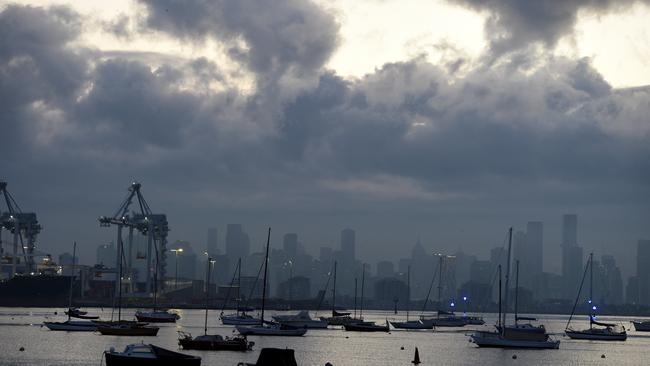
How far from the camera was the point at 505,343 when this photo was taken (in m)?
112

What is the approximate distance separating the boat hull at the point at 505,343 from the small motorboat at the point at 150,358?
57.0 m

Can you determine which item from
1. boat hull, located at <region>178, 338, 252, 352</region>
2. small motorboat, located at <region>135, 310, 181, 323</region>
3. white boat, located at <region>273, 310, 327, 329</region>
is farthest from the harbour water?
small motorboat, located at <region>135, 310, 181, 323</region>

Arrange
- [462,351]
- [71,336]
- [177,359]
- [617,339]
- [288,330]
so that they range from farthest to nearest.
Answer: [617,339], [288,330], [71,336], [462,351], [177,359]

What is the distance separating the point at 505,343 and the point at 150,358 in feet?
190

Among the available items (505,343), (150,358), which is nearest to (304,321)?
(505,343)

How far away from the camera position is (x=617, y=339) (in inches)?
5792

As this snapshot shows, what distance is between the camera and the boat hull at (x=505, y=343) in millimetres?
111625

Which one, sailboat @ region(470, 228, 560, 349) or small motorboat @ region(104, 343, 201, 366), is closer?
small motorboat @ region(104, 343, 201, 366)

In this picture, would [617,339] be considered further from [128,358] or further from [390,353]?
[128,358]

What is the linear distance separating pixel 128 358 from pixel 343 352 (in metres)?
40.2

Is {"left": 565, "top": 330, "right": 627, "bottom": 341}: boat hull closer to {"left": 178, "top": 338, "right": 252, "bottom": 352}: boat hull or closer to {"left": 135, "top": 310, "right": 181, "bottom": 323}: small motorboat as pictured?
{"left": 135, "top": 310, "right": 181, "bottom": 323}: small motorboat

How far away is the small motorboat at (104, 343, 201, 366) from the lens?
198 feet

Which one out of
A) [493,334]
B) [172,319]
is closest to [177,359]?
[493,334]

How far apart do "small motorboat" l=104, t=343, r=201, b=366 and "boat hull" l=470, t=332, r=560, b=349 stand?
57.0 metres
